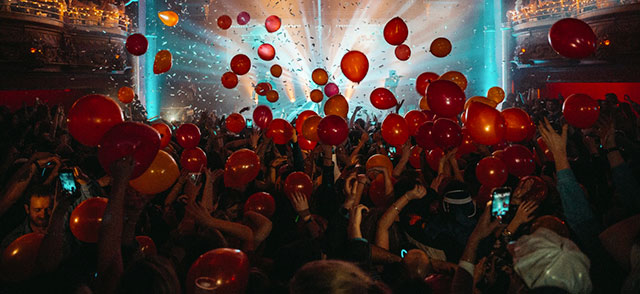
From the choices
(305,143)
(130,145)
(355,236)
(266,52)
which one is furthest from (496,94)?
(130,145)

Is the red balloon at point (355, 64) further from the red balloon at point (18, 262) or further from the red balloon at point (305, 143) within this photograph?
the red balloon at point (18, 262)

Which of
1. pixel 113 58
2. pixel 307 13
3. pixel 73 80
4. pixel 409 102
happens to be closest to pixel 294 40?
pixel 307 13

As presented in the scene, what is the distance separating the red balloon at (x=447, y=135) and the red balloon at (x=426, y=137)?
98 mm

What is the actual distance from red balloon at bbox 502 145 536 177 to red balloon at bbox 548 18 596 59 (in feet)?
3.95

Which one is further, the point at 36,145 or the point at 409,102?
the point at 409,102

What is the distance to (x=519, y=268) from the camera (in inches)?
49.9

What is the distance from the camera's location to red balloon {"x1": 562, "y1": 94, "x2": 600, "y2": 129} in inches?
139

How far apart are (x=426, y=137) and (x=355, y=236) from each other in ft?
7.59

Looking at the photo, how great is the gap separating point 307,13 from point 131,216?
1693cm

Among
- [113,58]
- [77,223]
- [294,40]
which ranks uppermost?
[294,40]

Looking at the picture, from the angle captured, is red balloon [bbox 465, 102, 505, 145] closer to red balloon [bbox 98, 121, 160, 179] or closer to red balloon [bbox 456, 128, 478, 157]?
red balloon [bbox 456, 128, 478, 157]

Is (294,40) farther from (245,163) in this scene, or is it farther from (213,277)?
(213,277)

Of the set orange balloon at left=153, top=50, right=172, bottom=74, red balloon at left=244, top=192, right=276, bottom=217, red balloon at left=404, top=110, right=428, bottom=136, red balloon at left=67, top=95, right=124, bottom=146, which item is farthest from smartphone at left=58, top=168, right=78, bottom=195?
orange balloon at left=153, top=50, right=172, bottom=74

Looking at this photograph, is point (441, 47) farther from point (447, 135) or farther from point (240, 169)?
point (240, 169)
